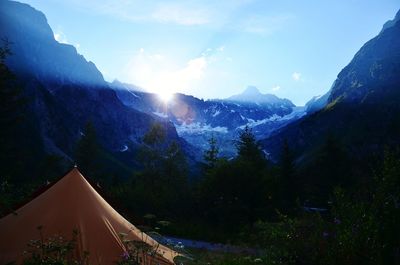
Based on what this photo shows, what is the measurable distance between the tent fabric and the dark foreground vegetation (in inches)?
29.7

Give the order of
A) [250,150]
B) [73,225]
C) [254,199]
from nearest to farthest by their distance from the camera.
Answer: [73,225] < [254,199] < [250,150]

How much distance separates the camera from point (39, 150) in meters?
128

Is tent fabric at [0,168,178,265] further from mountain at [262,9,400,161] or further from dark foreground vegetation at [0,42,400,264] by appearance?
mountain at [262,9,400,161]

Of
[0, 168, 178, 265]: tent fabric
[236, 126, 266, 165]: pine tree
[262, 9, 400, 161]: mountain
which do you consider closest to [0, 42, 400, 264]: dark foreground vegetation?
[236, 126, 266, 165]: pine tree

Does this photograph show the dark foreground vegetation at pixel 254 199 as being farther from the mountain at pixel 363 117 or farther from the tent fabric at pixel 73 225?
the mountain at pixel 363 117

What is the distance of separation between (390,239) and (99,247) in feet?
22.2

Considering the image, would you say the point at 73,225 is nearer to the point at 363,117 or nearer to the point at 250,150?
the point at 250,150

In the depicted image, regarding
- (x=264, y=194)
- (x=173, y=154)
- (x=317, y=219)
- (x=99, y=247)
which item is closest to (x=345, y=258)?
(x=317, y=219)

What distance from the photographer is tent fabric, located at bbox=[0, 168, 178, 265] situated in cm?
1024

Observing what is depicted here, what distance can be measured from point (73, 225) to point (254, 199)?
63.8 ft

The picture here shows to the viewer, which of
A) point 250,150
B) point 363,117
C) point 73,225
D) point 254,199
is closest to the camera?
point 73,225

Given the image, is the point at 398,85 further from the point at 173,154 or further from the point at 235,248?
the point at 235,248

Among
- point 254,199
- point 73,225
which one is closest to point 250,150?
point 254,199

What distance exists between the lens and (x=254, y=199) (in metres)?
28.8
